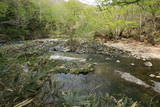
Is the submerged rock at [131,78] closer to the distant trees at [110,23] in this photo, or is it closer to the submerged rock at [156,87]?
the submerged rock at [156,87]

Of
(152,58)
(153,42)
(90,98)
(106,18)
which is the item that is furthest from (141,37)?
(90,98)

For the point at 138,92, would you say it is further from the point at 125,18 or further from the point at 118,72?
the point at 125,18

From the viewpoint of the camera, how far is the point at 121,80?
6.92 meters

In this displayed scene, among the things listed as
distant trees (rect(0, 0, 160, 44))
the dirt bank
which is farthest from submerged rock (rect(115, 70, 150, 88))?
distant trees (rect(0, 0, 160, 44))

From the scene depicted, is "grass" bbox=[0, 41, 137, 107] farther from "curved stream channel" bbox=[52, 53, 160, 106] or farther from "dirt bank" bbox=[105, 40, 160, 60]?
"dirt bank" bbox=[105, 40, 160, 60]

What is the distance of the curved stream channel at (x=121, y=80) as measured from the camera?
562cm

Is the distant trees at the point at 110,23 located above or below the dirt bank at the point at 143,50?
above

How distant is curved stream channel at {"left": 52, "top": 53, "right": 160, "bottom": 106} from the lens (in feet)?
18.5

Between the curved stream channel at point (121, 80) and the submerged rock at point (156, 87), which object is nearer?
the curved stream channel at point (121, 80)

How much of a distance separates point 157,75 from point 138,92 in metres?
2.41

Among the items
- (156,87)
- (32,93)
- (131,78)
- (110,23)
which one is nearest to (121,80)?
(131,78)

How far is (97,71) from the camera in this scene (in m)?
Result: 8.19

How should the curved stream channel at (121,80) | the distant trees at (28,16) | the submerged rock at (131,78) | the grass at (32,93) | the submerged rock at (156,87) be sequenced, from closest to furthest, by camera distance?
the grass at (32,93) → the curved stream channel at (121,80) → the submerged rock at (156,87) → the submerged rock at (131,78) → the distant trees at (28,16)

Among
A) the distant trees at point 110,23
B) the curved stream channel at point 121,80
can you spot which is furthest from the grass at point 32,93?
the distant trees at point 110,23
